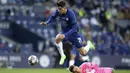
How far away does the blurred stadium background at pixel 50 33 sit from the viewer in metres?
22.1

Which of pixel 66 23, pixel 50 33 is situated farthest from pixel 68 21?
pixel 50 33

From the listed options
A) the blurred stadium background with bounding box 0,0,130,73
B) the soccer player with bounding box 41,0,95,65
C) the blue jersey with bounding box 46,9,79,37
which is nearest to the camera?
the soccer player with bounding box 41,0,95,65

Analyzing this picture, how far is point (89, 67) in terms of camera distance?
11.2 metres

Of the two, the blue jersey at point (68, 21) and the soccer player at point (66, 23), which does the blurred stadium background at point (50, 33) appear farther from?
the blue jersey at point (68, 21)

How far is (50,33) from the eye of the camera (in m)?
24.7

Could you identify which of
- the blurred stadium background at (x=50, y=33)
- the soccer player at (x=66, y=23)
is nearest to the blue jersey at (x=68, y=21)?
the soccer player at (x=66, y=23)

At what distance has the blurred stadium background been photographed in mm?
22075

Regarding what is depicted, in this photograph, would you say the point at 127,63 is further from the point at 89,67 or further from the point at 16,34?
the point at 89,67

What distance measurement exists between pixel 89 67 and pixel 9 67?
10732mm

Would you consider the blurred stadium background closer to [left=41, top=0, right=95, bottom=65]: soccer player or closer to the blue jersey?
[left=41, top=0, right=95, bottom=65]: soccer player

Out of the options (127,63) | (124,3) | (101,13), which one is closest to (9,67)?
(127,63)

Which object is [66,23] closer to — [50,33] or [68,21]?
Result: [68,21]

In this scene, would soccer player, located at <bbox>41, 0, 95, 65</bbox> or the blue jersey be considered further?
the blue jersey

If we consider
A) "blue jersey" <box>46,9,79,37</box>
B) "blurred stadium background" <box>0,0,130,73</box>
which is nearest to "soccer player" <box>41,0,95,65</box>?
"blue jersey" <box>46,9,79,37</box>
